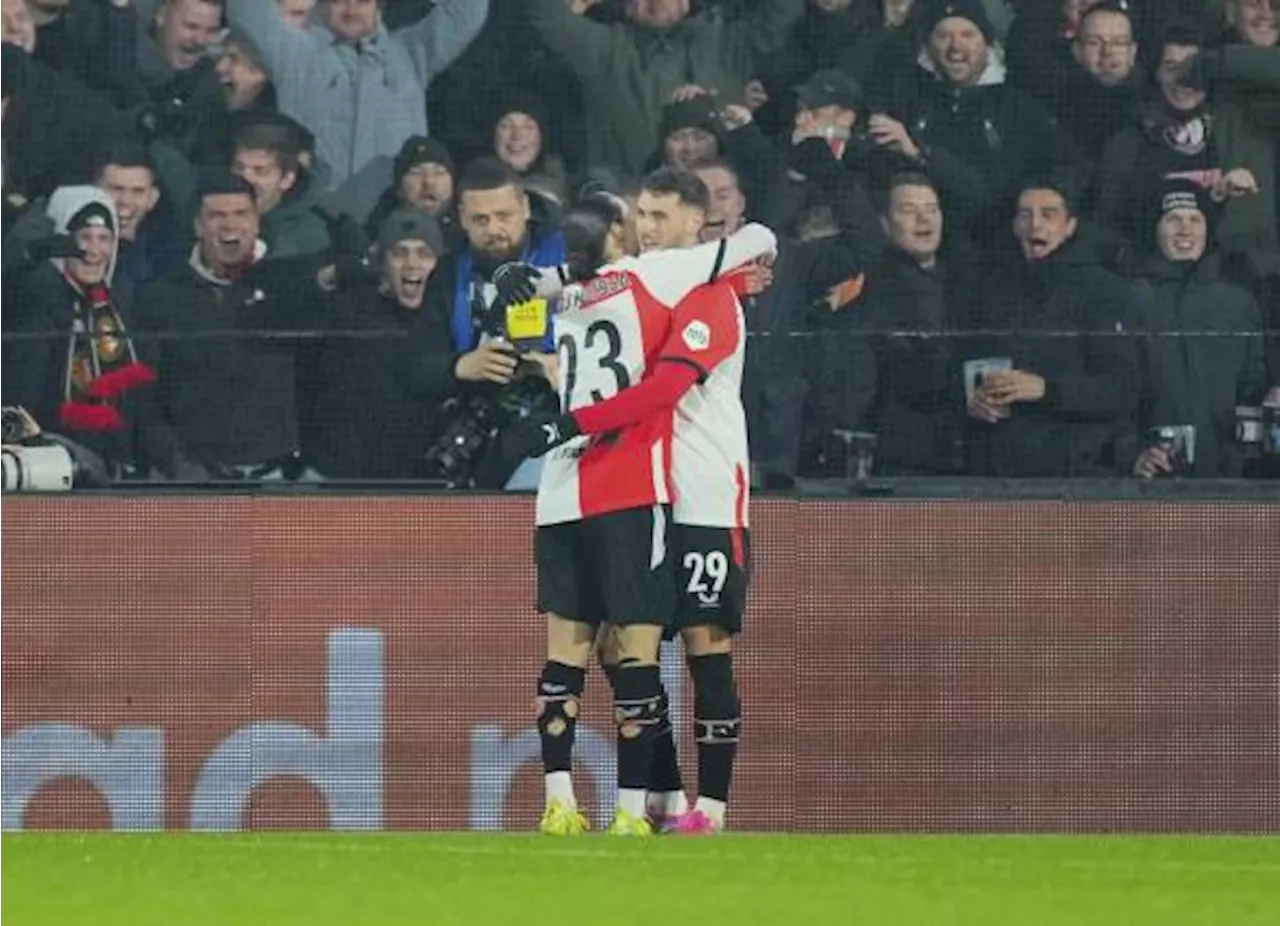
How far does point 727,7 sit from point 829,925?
5.44m

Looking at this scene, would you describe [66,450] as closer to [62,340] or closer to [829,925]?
[62,340]

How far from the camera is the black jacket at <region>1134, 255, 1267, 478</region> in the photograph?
11195mm

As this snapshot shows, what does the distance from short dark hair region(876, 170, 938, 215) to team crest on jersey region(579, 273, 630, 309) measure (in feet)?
Answer: 7.96

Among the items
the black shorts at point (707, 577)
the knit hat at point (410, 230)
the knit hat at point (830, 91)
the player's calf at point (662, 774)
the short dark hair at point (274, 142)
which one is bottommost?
the player's calf at point (662, 774)

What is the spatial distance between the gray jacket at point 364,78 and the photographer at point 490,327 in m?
0.32

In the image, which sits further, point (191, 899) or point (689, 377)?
point (689, 377)

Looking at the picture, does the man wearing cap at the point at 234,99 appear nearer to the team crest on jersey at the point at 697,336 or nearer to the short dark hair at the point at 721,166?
the short dark hair at the point at 721,166

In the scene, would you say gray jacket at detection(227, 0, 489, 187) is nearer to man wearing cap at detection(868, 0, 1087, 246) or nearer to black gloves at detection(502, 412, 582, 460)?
man wearing cap at detection(868, 0, 1087, 246)

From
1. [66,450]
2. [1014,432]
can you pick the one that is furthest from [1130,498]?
[66,450]

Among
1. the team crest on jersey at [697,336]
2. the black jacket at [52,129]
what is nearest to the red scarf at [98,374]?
the black jacket at [52,129]

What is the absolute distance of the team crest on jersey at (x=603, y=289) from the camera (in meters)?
9.09

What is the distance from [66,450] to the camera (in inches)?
446

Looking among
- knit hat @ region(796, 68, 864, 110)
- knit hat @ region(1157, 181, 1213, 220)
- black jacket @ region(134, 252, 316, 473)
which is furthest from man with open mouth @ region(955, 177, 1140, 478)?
black jacket @ region(134, 252, 316, 473)

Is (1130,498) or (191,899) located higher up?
(1130,498)
